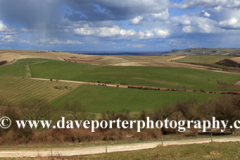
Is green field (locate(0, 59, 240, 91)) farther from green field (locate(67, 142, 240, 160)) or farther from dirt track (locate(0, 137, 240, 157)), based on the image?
green field (locate(67, 142, 240, 160))

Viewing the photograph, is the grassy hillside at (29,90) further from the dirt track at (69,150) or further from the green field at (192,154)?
the green field at (192,154)

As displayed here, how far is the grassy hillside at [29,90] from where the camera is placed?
201ft

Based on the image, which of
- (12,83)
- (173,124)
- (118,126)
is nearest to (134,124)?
(118,126)

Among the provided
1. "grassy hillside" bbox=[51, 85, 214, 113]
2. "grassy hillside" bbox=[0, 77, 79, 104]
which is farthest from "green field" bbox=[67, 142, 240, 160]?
A: "grassy hillside" bbox=[0, 77, 79, 104]

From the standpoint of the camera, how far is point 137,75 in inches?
3610

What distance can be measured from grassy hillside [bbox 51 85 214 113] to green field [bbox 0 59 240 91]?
34.5 ft

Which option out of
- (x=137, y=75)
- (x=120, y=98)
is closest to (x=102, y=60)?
(x=137, y=75)

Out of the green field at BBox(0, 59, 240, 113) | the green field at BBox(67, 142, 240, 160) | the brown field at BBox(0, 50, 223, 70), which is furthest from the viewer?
the brown field at BBox(0, 50, 223, 70)

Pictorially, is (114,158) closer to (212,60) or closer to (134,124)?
(134,124)

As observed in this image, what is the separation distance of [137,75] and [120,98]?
31580 millimetres

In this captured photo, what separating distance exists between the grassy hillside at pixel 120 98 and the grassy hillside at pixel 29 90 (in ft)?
12.7

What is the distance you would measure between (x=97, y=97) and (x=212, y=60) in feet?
346

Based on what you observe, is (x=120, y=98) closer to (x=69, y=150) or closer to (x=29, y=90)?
(x=29, y=90)

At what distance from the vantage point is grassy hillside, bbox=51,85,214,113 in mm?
55344
